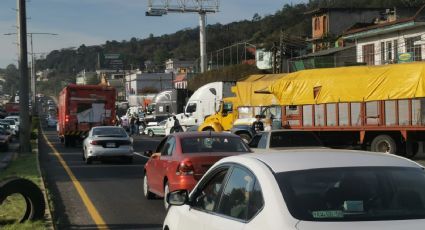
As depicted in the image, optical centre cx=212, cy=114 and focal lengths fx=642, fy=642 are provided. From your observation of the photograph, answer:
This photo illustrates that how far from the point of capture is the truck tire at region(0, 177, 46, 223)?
390 inches

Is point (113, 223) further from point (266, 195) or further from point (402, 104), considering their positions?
point (402, 104)

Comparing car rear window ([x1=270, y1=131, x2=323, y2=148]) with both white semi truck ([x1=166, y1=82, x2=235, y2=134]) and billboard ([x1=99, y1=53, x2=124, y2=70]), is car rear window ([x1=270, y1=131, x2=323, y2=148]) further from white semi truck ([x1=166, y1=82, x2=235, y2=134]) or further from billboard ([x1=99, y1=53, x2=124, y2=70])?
billboard ([x1=99, y1=53, x2=124, y2=70])

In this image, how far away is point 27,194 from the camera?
9930 mm

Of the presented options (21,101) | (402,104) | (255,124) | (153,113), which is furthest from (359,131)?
(153,113)

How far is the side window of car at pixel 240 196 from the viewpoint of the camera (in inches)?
182

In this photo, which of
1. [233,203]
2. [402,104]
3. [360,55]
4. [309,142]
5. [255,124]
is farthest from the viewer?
[360,55]

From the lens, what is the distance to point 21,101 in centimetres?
2755

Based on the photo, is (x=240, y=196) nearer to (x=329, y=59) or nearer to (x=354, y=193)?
(x=354, y=193)

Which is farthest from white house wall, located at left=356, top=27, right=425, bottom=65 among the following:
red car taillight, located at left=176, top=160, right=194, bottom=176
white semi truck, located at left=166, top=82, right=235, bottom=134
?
red car taillight, located at left=176, top=160, right=194, bottom=176

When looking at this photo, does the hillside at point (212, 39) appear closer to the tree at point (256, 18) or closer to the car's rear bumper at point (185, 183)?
the tree at point (256, 18)

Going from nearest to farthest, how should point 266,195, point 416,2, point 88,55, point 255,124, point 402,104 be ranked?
point 266,195, point 402,104, point 255,124, point 416,2, point 88,55

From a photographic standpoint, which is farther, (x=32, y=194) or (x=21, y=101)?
(x=21, y=101)

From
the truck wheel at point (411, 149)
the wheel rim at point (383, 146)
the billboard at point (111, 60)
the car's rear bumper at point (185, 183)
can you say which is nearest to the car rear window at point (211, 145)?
the car's rear bumper at point (185, 183)

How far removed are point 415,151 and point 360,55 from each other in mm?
25932
